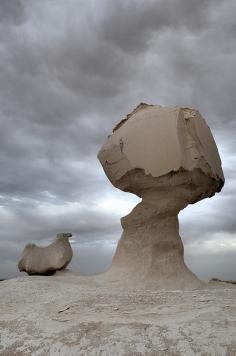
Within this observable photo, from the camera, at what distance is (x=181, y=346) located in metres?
4.65

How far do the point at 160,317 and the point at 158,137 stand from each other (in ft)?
12.1

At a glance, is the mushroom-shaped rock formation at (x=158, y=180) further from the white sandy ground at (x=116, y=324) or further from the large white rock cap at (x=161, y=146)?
the white sandy ground at (x=116, y=324)

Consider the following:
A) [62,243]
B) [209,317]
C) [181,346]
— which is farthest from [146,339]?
[62,243]

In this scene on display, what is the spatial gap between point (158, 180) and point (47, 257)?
3.28 meters

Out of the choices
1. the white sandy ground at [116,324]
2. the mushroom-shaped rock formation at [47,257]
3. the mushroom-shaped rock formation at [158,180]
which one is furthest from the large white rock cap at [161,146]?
the white sandy ground at [116,324]

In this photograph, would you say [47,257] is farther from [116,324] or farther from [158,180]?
[116,324]

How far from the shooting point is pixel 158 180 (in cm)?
808

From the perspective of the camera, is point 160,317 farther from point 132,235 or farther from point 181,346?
point 132,235

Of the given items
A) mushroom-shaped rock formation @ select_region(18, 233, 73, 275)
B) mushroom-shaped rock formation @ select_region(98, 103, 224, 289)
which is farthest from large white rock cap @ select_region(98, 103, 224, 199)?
mushroom-shaped rock formation @ select_region(18, 233, 73, 275)

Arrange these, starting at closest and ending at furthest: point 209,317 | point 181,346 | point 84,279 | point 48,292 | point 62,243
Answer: point 181,346, point 209,317, point 48,292, point 84,279, point 62,243

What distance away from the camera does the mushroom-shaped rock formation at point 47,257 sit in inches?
369

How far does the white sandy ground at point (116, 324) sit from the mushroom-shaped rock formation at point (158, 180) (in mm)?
1701

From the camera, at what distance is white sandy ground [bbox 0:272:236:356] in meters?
4.71

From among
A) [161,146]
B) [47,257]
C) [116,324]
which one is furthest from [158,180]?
[116,324]
